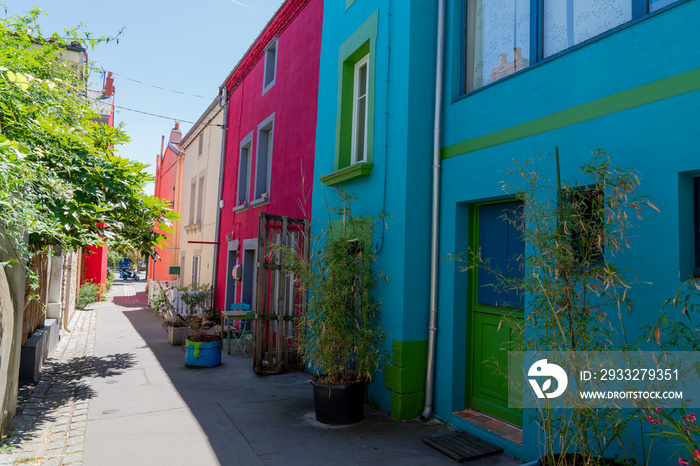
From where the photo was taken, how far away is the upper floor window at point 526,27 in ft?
12.2

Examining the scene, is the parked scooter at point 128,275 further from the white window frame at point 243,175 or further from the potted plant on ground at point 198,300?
the white window frame at point 243,175

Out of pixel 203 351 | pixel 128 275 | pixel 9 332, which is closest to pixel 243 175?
pixel 203 351

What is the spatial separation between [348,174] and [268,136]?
5173mm

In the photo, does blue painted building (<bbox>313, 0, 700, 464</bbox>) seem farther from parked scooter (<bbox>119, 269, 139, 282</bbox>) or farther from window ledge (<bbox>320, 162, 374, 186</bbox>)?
parked scooter (<bbox>119, 269, 139, 282</bbox>)

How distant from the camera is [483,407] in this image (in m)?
4.87

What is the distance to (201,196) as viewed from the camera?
16328 mm

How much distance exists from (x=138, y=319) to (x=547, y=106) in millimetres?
Answer: 14054

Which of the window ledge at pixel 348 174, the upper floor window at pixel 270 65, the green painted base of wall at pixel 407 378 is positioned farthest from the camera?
the upper floor window at pixel 270 65

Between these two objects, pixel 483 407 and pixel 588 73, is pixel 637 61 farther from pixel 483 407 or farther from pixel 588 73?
A: pixel 483 407

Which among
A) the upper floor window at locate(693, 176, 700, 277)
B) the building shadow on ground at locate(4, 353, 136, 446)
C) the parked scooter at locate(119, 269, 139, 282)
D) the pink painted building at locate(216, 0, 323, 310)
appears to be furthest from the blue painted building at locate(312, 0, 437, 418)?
the parked scooter at locate(119, 269, 139, 282)

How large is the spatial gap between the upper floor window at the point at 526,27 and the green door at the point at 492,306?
1439 mm

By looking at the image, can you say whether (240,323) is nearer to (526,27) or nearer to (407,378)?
(407,378)

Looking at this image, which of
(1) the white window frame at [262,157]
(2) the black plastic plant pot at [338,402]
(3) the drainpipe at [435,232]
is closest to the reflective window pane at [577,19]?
(3) the drainpipe at [435,232]

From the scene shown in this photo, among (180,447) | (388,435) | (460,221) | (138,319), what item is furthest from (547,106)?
(138,319)
